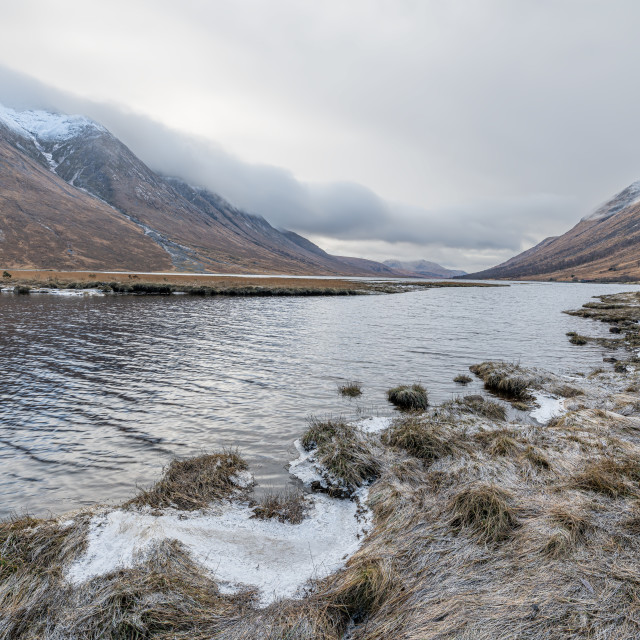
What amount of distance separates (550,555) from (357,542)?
10.0ft

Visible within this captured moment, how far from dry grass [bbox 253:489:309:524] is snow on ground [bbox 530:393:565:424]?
9.67m

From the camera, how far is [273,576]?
5.49m

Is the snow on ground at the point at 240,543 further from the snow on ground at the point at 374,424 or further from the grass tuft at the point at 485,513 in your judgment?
the snow on ground at the point at 374,424

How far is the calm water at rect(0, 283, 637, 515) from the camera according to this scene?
956 cm

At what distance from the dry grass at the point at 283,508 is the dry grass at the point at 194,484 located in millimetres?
961

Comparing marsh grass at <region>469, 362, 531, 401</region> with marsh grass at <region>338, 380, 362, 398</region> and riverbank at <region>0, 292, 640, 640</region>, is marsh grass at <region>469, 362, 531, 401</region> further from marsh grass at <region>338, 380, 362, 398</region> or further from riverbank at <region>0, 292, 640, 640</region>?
marsh grass at <region>338, 380, 362, 398</region>

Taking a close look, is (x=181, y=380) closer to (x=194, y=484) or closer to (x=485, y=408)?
(x=194, y=484)

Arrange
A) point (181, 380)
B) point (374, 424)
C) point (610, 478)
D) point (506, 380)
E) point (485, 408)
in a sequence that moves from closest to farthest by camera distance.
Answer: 1. point (610, 478)
2. point (374, 424)
3. point (485, 408)
4. point (506, 380)
5. point (181, 380)

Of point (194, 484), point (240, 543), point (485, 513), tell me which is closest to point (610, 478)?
point (485, 513)

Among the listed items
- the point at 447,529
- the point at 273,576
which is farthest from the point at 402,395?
the point at 273,576

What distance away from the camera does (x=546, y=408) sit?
1398 centimetres

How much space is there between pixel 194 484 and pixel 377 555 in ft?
14.5

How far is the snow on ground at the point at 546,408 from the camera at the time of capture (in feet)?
43.0

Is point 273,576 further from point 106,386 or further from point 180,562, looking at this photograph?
point 106,386
